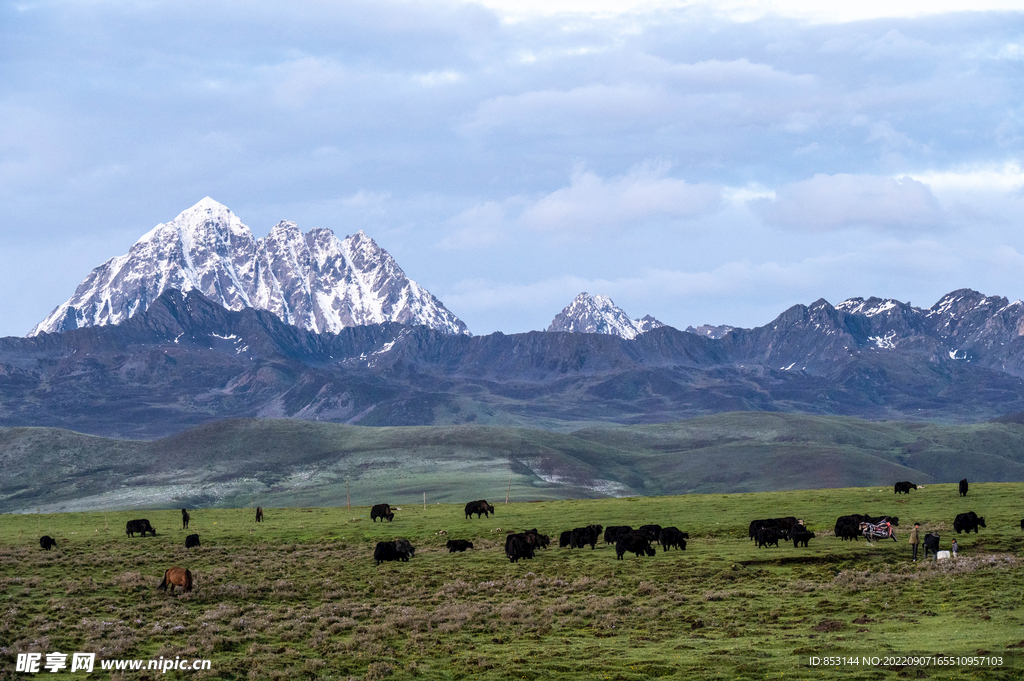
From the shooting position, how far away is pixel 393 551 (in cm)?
5509

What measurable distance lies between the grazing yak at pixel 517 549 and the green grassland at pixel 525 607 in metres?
0.84

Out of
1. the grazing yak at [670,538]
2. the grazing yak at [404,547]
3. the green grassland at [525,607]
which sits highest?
the grazing yak at [670,538]

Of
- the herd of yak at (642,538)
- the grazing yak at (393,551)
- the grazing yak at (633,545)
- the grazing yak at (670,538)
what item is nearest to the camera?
the grazing yak at (633,545)

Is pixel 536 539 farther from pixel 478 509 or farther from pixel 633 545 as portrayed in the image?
pixel 478 509

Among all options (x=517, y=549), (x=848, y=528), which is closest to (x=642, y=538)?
(x=517, y=549)

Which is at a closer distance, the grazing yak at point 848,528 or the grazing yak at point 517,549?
the grazing yak at point 517,549

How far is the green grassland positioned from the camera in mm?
32188

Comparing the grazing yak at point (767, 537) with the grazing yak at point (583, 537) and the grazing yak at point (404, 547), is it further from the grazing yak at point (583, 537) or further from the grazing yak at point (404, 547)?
the grazing yak at point (404, 547)

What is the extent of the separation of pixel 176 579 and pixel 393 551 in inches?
526

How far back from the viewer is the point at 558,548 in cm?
5881

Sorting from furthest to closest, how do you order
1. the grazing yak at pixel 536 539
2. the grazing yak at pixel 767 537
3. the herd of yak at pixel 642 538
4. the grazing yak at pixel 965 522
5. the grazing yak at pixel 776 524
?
the grazing yak at pixel 776 524
the grazing yak at pixel 536 539
the grazing yak at pixel 965 522
the grazing yak at pixel 767 537
the herd of yak at pixel 642 538

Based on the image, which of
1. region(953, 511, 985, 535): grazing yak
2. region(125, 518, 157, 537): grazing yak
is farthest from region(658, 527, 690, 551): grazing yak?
region(125, 518, 157, 537): grazing yak

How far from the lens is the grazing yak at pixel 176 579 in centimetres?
4481

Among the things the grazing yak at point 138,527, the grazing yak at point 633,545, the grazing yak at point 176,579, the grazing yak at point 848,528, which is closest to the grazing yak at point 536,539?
the grazing yak at point 633,545
